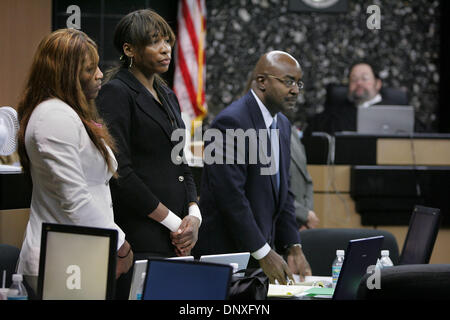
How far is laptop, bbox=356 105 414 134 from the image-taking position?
5863mm

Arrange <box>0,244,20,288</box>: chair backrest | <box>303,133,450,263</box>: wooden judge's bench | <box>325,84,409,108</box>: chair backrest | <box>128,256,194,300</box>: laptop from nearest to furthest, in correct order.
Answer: <box>128,256,194,300</box>: laptop
<box>0,244,20,288</box>: chair backrest
<box>303,133,450,263</box>: wooden judge's bench
<box>325,84,409,108</box>: chair backrest

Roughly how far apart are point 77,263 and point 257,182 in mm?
1295

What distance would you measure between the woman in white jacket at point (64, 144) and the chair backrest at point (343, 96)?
5.21 m

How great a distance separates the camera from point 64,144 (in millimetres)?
1978

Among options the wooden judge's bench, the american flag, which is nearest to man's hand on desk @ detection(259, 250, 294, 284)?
the wooden judge's bench

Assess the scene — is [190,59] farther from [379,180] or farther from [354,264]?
[354,264]

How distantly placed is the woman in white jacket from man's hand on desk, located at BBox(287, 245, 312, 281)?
0.97 metres

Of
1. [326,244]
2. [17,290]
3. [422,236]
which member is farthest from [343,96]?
[17,290]

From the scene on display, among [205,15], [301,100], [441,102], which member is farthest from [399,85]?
[205,15]

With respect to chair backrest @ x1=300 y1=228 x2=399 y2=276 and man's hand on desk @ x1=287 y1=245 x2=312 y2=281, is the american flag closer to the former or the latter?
chair backrest @ x1=300 y1=228 x2=399 y2=276

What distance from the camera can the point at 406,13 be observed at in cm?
795

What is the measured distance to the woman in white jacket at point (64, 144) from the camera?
6.47ft

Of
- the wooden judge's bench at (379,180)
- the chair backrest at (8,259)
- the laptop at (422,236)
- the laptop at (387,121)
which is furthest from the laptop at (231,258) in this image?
the laptop at (387,121)

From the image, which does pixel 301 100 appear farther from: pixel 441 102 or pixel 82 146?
pixel 82 146
